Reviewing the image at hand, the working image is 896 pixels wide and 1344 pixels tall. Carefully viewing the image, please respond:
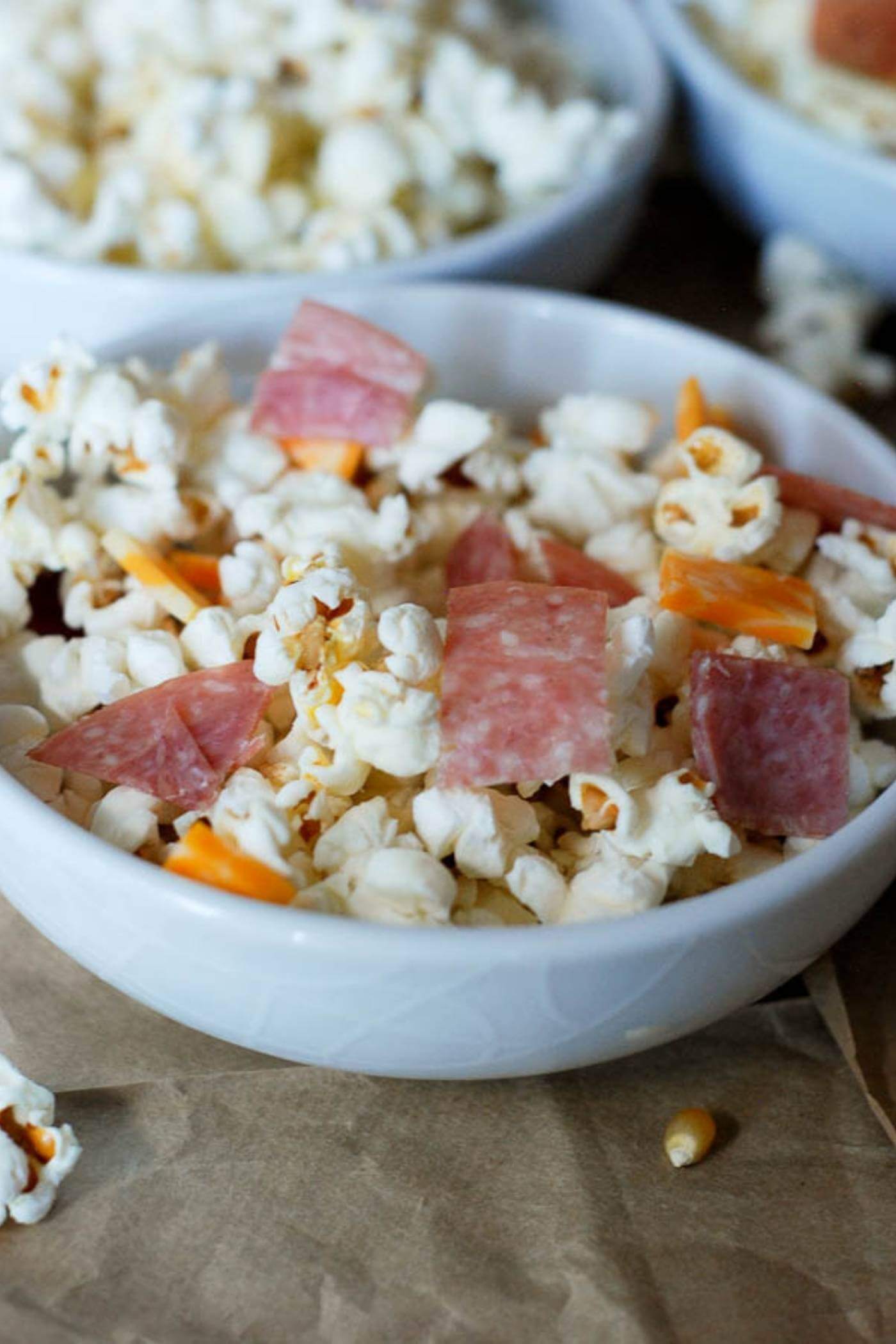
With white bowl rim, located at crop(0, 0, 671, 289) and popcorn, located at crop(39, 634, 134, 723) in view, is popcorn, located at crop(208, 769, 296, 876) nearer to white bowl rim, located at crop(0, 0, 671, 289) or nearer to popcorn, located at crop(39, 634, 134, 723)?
popcorn, located at crop(39, 634, 134, 723)

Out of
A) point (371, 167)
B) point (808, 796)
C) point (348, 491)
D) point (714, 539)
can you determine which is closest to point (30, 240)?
point (371, 167)

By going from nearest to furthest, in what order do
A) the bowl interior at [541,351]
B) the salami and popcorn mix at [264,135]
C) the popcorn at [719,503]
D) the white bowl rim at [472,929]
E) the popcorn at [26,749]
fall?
the white bowl rim at [472,929] → the popcorn at [26,749] → the popcorn at [719,503] → the bowl interior at [541,351] → the salami and popcorn mix at [264,135]

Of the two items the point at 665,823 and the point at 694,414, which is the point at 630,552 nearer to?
the point at 694,414

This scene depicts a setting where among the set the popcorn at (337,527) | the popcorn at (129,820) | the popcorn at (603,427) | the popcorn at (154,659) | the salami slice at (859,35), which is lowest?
the popcorn at (129,820)

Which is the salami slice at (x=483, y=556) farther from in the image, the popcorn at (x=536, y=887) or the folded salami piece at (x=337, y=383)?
the popcorn at (x=536, y=887)

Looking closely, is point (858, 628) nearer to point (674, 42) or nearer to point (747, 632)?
point (747, 632)

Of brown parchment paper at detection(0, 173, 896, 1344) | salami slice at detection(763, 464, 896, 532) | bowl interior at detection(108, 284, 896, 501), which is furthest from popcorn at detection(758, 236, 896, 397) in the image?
brown parchment paper at detection(0, 173, 896, 1344)

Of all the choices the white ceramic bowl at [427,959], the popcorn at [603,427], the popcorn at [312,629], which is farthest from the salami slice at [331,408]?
the white ceramic bowl at [427,959]

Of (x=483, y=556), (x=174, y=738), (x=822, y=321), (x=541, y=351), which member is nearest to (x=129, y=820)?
(x=174, y=738)
